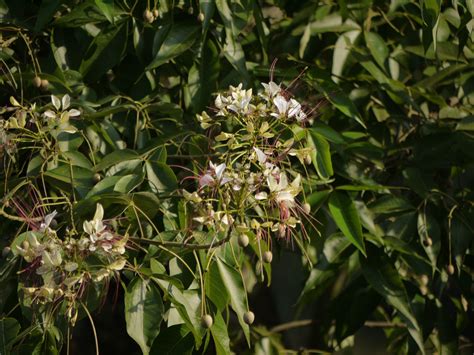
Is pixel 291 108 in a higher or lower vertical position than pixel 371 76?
higher

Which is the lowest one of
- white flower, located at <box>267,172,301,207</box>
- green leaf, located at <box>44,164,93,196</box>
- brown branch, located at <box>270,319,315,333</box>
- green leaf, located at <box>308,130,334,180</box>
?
brown branch, located at <box>270,319,315,333</box>

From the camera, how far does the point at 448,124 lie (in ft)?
7.02

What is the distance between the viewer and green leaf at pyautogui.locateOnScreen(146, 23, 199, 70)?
5.83 ft

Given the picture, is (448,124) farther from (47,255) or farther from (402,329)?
(47,255)

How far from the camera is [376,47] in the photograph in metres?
2.06

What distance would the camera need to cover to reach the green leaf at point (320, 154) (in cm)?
166

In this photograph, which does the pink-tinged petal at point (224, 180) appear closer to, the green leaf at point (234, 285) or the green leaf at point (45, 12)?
the green leaf at point (234, 285)

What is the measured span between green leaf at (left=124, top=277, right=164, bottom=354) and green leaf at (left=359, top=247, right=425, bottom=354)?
59 cm

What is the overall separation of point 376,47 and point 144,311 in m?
0.92

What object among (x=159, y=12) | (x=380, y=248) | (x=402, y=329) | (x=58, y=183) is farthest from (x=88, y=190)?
(x=402, y=329)

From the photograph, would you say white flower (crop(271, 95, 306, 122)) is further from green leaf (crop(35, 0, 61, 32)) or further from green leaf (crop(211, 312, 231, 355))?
green leaf (crop(35, 0, 61, 32))

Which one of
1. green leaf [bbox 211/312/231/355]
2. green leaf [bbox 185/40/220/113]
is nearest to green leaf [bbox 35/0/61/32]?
green leaf [bbox 185/40/220/113]

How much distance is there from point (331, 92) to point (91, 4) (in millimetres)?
521

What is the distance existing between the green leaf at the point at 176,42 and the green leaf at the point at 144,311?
1.67ft
